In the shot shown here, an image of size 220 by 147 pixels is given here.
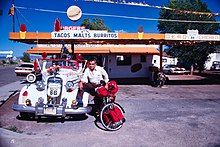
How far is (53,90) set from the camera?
22.9 ft

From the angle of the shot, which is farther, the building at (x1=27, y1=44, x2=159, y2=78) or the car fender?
the building at (x1=27, y1=44, x2=159, y2=78)

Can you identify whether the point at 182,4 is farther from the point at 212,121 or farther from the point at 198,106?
the point at 212,121

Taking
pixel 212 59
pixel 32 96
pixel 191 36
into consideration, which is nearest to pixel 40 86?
A: pixel 32 96

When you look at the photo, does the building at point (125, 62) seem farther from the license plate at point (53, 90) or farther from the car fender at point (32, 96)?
the license plate at point (53, 90)

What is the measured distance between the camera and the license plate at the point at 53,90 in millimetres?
6965

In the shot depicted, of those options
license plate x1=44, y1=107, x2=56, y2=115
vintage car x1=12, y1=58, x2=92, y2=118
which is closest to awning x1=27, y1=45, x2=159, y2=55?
vintage car x1=12, y1=58, x2=92, y2=118

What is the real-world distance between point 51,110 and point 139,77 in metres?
17.2

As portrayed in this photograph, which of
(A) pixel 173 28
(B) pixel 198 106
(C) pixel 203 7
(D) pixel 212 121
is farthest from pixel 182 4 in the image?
(D) pixel 212 121

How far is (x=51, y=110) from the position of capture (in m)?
6.52

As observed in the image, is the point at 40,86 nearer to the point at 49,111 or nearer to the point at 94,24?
the point at 49,111

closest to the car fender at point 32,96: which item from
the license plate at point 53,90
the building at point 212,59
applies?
the license plate at point 53,90

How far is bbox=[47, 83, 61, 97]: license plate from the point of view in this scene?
696 cm

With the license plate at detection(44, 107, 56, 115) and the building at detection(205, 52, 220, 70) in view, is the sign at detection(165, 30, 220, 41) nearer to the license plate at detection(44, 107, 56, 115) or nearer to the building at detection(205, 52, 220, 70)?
the license plate at detection(44, 107, 56, 115)

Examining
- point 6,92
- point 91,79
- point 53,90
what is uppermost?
point 91,79
